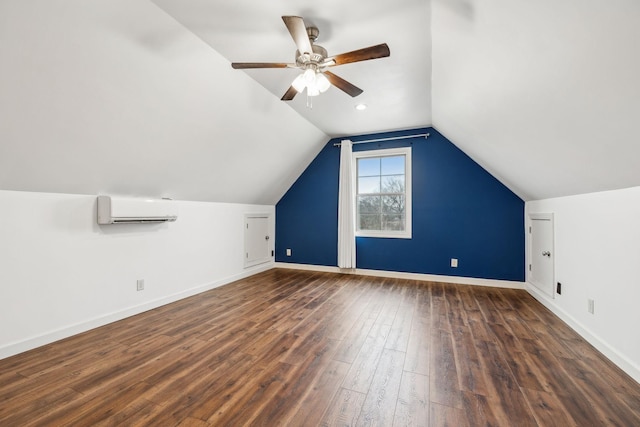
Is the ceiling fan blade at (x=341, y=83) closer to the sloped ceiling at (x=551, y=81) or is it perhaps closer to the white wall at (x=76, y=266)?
the sloped ceiling at (x=551, y=81)

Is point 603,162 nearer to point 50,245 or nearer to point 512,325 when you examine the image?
point 512,325

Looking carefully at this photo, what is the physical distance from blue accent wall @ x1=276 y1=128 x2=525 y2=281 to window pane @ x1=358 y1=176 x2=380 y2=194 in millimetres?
443

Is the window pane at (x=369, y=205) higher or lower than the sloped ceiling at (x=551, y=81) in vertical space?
lower

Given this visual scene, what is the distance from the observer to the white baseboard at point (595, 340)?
188 centimetres

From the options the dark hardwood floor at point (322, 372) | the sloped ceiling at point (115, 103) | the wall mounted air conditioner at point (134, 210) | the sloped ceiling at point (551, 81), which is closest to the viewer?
the sloped ceiling at point (551, 81)

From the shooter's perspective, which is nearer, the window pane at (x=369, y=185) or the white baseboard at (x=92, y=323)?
the white baseboard at (x=92, y=323)

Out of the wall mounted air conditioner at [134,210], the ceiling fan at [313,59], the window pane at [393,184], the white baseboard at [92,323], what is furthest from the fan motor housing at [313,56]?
the window pane at [393,184]

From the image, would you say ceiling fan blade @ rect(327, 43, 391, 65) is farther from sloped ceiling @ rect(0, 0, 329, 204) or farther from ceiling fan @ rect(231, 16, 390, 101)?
sloped ceiling @ rect(0, 0, 329, 204)

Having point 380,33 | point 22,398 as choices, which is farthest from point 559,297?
point 22,398

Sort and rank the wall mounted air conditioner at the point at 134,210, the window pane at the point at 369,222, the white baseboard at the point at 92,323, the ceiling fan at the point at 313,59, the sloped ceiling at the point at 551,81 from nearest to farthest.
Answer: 1. the sloped ceiling at the point at 551,81
2. the ceiling fan at the point at 313,59
3. the white baseboard at the point at 92,323
4. the wall mounted air conditioner at the point at 134,210
5. the window pane at the point at 369,222

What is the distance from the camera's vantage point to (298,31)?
1736 mm

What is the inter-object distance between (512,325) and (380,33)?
9.39ft

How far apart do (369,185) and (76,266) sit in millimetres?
4040

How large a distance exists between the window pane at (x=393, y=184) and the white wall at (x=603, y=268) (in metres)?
2.15
